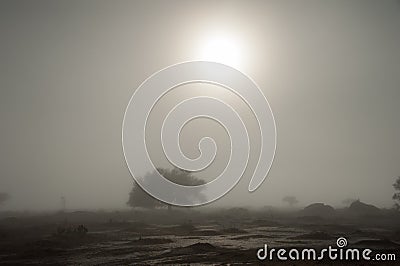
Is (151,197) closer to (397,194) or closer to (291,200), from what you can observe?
(291,200)

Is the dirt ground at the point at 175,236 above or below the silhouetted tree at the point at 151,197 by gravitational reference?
below

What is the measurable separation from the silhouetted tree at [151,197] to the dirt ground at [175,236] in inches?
4.0

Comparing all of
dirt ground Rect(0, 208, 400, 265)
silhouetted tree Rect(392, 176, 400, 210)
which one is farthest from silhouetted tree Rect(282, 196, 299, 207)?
silhouetted tree Rect(392, 176, 400, 210)

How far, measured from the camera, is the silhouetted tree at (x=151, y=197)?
15.7 feet

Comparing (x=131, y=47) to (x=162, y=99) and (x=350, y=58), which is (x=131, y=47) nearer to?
(x=162, y=99)

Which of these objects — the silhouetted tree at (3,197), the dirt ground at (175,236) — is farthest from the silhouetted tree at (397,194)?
the silhouetted tree at (3,197)

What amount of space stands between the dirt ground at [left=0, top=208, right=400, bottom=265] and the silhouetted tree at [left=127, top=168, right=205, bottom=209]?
4.0 inches

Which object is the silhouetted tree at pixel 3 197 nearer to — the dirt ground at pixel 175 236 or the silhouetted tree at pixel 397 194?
the dirt ground at pixel 175 236

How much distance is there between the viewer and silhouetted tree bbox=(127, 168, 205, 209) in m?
4.80

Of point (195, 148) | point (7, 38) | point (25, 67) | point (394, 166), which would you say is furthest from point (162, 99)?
point (394, 166)

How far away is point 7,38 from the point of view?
4.91 meters

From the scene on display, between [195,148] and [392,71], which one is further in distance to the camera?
[392,71]

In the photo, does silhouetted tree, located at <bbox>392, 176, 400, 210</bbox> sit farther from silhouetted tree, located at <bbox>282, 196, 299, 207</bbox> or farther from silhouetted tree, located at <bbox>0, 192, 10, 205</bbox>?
silhouetted tree, located at <bbox>0, 192, 10, 205</bbox>

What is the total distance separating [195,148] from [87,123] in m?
1.47
